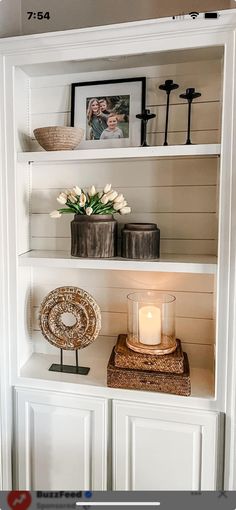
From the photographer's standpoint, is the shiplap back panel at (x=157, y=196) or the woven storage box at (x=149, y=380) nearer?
the woven storage box at (x=149, y=380)

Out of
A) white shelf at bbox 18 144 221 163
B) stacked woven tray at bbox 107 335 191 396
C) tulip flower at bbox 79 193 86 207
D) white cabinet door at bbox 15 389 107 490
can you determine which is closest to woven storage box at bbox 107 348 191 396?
stacked woven tray at bbox 107 335 191 396

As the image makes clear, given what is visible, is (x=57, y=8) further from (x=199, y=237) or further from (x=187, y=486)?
(x=187, y=486)

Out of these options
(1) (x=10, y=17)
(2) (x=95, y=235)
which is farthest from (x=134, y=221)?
(1) (x=10, y=17)

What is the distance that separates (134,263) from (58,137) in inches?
21.9

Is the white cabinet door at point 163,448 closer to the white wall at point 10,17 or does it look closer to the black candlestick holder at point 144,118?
the black candlestick holder at point 144,118

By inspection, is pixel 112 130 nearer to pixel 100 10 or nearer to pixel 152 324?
pixel 100 10

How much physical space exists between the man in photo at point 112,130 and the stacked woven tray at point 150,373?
0.88 meters

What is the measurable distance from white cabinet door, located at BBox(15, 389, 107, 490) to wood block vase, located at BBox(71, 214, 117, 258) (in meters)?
0.56

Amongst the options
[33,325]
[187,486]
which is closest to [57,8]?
[33,325]

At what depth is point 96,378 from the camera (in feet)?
4.56

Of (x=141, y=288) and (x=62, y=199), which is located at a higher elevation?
(x=62, y=199)

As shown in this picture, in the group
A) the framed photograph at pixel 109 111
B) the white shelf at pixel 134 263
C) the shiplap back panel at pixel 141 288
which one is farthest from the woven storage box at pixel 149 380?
the framed photograph at pixel 109 111

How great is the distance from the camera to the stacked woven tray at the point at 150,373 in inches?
50.0

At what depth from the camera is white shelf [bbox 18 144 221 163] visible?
1.18 metres
